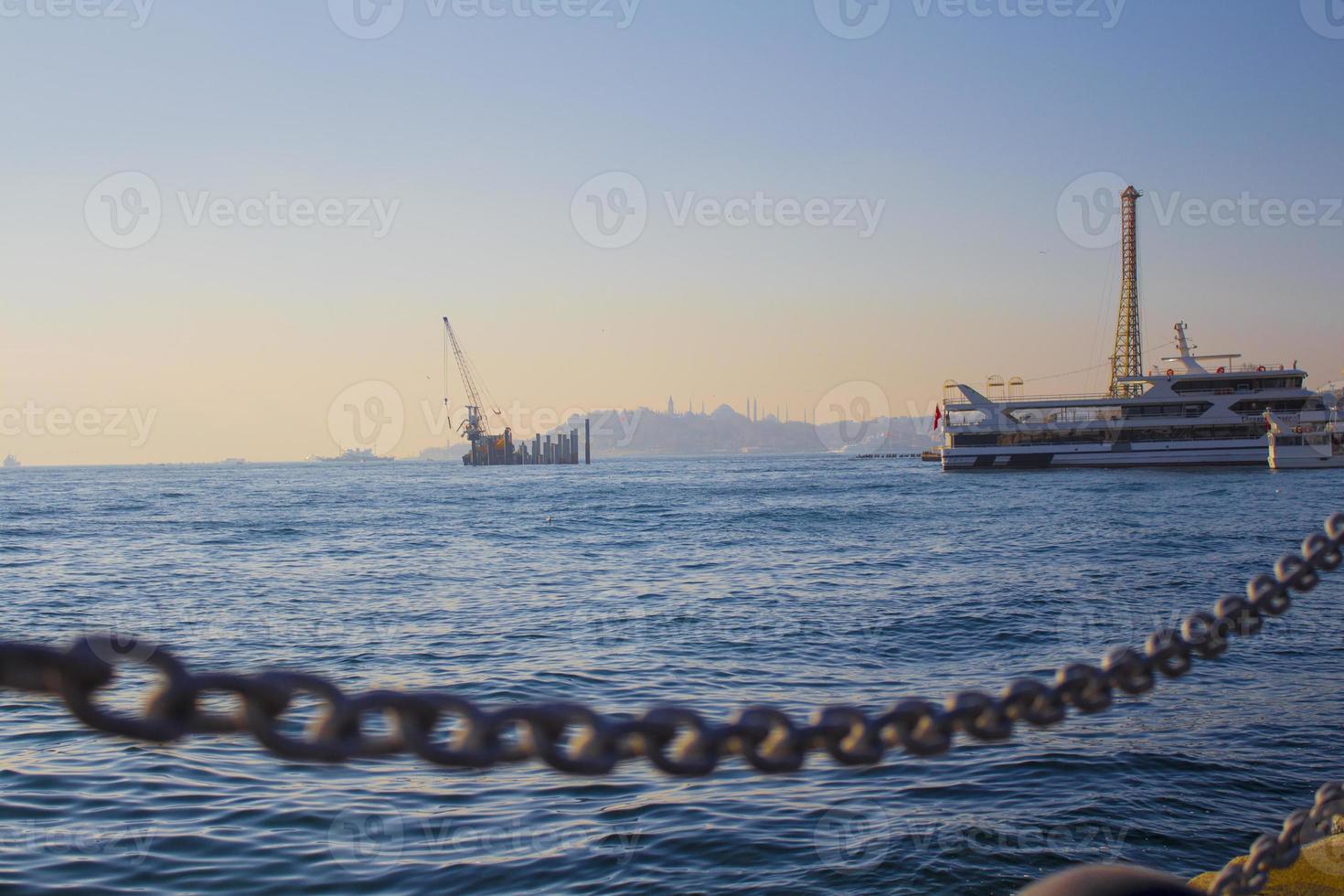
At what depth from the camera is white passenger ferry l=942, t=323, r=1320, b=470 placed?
67.2m

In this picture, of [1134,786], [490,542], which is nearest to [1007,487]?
[490,542]

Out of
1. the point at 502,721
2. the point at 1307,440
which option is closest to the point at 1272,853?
the point at 502,721

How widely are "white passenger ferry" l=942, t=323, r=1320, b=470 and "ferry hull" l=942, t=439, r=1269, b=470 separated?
6 cm

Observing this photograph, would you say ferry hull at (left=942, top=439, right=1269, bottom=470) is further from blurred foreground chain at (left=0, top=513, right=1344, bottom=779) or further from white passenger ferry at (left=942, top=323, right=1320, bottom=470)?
blurred foreground chain at (left=0, top=513, right=1344, bottom=779)

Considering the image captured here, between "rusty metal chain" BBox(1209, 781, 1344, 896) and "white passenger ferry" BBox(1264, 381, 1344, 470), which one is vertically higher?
"white passenger ferry" BBox(1264, 381, 1344, 470)

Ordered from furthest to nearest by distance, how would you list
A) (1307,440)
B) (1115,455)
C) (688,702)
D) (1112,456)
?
(1112,456), (1115,455), (1307,440), (688,702)

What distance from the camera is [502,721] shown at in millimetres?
1685

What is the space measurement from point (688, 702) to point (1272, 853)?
7703mm

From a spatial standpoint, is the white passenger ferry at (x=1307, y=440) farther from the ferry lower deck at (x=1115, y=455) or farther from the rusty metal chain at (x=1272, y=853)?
the rusty metal chain at (x=1272, y=853)

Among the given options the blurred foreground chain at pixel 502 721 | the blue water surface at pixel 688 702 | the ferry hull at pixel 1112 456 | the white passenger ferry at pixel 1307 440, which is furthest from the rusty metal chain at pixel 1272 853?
the ferry hull at pixel 1112 456

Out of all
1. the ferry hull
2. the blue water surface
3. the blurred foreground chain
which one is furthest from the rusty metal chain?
the ferry hull

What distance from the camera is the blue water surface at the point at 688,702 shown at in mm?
6527

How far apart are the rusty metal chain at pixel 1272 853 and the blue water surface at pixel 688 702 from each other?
3.09m

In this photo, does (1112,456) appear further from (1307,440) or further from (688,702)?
(688,702)
